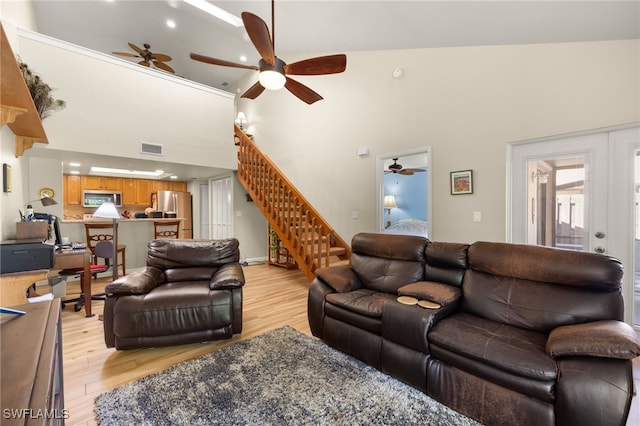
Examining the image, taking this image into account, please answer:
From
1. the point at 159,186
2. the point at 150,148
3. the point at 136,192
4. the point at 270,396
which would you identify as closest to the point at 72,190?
the point at 136,192

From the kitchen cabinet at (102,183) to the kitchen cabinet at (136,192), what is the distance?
0.44 ft

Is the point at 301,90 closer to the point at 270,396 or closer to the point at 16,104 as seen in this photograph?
the point at 16,104

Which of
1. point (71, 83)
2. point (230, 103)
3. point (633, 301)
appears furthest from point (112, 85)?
point (633, 301)

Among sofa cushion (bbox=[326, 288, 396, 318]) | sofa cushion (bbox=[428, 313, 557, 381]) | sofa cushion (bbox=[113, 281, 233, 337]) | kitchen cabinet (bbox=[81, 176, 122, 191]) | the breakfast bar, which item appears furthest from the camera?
kitchen cabinet (bbox=[81, 176, 122, 191])

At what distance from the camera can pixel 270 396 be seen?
1.80 metres

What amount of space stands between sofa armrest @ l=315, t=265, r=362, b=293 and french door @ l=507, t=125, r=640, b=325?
1882mm

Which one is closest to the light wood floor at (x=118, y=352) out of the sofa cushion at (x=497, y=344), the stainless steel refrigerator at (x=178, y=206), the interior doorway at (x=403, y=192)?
the sofa cushion at (x=497, y=344)

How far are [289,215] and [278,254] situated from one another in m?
1.46

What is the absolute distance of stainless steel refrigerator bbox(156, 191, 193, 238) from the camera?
680 centimetres

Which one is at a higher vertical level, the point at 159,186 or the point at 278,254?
the point at 159,186

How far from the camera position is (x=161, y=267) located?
9.86 feet

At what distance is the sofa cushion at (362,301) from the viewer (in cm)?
217

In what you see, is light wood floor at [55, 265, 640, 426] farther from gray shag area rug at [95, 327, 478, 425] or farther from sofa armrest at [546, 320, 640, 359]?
sofa armrest at [546, 320, 640, 359]

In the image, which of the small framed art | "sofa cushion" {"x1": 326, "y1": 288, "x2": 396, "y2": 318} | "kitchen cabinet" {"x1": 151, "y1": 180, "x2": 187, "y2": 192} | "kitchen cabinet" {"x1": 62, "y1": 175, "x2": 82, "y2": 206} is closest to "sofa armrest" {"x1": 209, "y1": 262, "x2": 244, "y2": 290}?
"sofa cushion" {"x1": 326, "y1": 288, "x2": 396, "y2": 318}
